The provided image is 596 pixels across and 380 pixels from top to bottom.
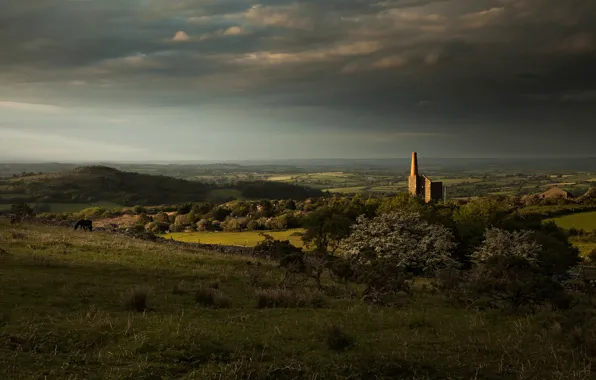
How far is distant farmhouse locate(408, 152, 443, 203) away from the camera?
92.3 metres

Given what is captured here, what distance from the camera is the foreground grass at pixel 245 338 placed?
7747 millimetres

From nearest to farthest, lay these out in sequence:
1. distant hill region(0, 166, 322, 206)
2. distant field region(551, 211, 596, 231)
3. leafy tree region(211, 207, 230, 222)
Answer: distant field region(551, 211, 596, 231) < leafy tree region(211, 207, 230, 222) < distant hill region(0, 166, 322, 206)

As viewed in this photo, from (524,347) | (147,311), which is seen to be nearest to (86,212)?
(147,311)

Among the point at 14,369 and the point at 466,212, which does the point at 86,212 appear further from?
the point at 14,369

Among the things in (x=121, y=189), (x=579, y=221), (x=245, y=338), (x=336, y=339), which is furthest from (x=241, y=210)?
(x=336, y=339)

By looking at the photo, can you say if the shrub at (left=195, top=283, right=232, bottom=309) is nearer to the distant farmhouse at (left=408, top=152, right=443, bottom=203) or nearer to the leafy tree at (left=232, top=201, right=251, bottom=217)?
the distant farmhouse at (left=408, top=152, right=443, bottom=203)

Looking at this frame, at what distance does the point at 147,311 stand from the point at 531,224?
48250 millimetres

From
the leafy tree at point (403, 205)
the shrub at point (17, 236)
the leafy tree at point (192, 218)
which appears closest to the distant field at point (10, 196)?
the leafy tree at point (192, 218)

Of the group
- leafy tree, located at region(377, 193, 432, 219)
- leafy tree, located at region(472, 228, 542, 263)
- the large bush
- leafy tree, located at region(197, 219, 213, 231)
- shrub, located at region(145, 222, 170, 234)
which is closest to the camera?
leafy tree, located at region(472, 228, 542, 263)

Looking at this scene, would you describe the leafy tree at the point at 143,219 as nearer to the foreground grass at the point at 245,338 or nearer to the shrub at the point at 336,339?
the foreground grass at the point at 245,338

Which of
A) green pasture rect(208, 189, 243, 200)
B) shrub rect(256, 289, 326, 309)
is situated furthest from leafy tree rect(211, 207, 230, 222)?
shrub rect(256, 289, 326, 309)

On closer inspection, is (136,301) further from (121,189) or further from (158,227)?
(121,189)

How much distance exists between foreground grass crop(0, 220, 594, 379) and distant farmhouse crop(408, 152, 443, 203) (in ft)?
242

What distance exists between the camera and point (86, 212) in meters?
103
